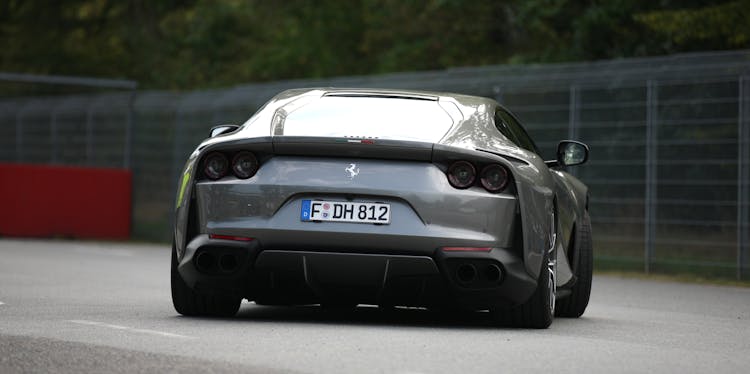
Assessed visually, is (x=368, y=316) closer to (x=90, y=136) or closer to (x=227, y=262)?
(x=227, y=262)

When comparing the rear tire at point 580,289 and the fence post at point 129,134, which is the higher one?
the fence post at point 129,134

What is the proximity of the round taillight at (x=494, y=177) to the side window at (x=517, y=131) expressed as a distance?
2.66ft

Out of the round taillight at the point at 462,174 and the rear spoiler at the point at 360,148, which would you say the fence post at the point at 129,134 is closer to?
the rear spoiler at the point at 360,148

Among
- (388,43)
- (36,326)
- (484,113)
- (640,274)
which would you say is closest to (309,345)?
(36,326)

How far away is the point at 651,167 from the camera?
1816 cm

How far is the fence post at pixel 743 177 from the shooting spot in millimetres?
16812

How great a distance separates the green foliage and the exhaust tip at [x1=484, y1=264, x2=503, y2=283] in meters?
13.7

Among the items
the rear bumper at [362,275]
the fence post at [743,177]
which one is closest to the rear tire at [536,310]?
the rear bumper at [362,275]

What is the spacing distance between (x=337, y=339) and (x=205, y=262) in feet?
3.89

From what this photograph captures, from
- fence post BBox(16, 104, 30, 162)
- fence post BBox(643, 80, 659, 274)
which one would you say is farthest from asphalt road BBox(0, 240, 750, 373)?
fence post BBox(16, 104, 30, 162)

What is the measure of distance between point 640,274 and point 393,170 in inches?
399

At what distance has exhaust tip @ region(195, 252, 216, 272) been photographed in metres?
8.34

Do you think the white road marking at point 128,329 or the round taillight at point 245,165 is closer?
the white road marking at point 128,329

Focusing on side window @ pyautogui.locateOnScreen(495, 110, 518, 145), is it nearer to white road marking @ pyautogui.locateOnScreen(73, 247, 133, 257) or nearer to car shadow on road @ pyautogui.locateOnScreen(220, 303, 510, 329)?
car shadow on road @ pyautogui.locateOnScreen(220, 303, 510, 329)
